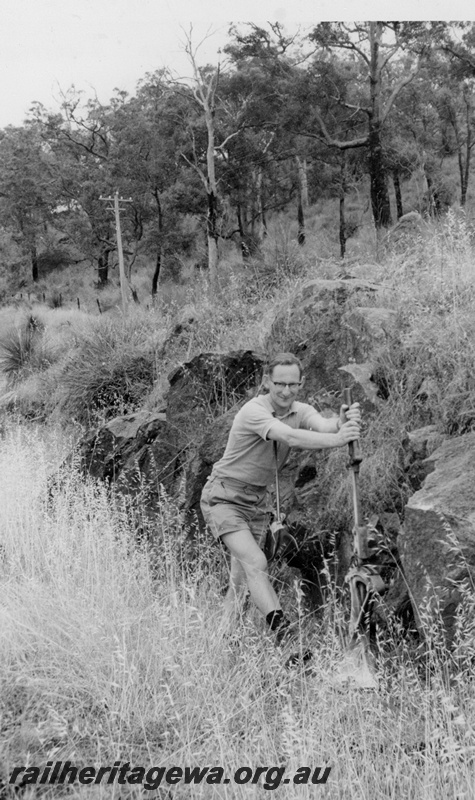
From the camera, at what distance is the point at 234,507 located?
4.53 meters

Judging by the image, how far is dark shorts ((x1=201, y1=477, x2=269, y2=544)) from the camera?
4492 millimetres

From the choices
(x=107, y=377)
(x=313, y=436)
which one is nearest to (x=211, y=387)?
(x=313, y=436)

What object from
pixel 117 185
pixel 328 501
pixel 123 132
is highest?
pixel 123 132

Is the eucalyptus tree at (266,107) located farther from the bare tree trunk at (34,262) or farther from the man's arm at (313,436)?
the man's arm at (313,436)

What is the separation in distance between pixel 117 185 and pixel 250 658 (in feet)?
91.4

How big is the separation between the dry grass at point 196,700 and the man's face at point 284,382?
123cm

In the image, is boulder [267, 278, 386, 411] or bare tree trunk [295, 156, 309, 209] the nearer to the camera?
boulder [267, 278, 386, 411]

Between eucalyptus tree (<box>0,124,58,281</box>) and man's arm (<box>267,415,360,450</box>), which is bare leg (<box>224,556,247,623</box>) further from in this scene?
eucalyptus tree (<box>0,124,58,281</box>)

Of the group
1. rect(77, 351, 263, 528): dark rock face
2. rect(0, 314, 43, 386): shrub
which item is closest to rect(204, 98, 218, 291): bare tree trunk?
rect(0, 314, 43, 386): shrub

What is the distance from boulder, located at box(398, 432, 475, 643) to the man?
0.64 meters

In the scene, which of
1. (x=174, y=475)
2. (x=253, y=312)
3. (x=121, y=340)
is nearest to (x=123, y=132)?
(x=121, y=340)

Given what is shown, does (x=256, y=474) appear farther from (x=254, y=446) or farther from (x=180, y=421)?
(x=180, y=421)

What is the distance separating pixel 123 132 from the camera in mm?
28844

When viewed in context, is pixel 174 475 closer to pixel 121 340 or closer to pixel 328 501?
pixel 328 501
